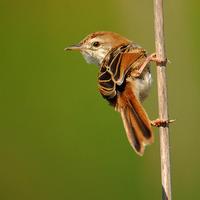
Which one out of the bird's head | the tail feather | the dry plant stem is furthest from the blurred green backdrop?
the dry plant stem

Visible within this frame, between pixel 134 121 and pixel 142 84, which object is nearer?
pixel 134 121

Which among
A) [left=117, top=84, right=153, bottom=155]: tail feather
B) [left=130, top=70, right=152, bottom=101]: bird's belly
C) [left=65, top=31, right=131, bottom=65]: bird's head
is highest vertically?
[left=65, top=31, right=131, bottom=65]: bird's head

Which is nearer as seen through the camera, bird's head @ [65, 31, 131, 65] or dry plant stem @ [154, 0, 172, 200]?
dry plant stem @ [154, 0, 172, 200]

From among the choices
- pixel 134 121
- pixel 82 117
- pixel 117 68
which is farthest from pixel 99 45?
pixel 82 117

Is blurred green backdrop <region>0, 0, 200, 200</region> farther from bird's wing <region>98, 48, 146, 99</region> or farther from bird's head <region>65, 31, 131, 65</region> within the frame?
bird's wing <region>98, 48, 146, 99</region>

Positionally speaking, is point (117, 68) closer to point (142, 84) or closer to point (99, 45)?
point (142, 84)

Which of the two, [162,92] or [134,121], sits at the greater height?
[162,92]

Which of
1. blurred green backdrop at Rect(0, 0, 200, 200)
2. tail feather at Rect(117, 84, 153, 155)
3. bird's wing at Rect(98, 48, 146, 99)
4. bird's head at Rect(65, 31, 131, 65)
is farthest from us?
blurred green backdrop at Rect(0, 0, 200, 200)

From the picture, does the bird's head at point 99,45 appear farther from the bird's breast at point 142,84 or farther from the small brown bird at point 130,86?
the bird's breast at point 142,84
